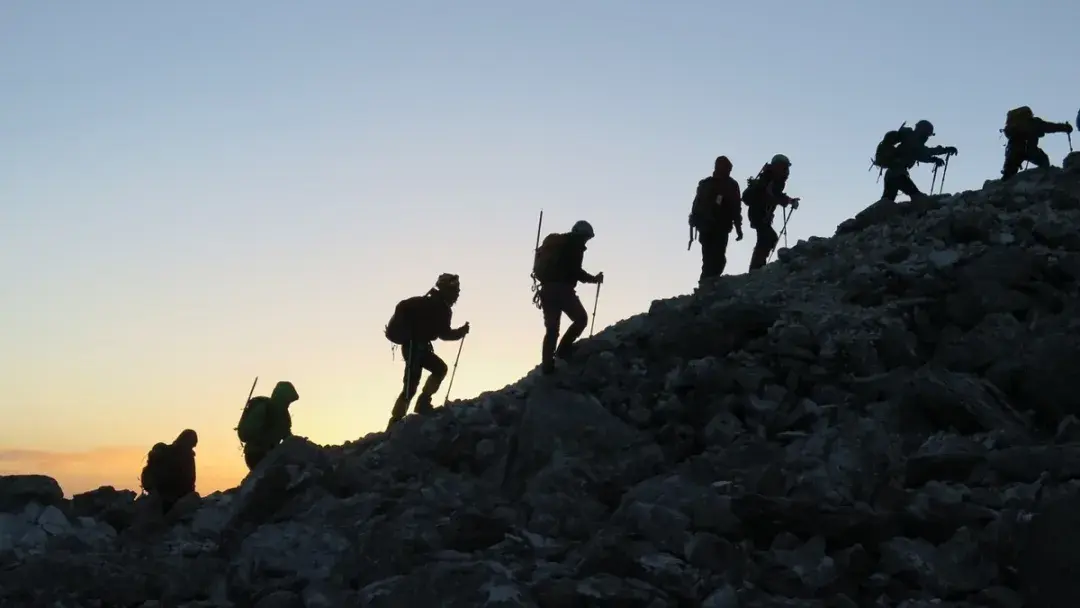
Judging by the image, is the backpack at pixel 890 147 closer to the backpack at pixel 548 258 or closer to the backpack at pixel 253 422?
the backpack at pixel 548 258

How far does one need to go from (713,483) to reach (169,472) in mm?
7834

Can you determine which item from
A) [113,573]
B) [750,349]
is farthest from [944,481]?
[113,573]

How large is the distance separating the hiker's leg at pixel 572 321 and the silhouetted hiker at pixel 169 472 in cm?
585

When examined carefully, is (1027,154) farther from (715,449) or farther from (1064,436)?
(715,449)

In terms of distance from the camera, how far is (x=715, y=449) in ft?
40.9

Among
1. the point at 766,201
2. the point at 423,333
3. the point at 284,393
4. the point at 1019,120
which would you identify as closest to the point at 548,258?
the point at 423,333

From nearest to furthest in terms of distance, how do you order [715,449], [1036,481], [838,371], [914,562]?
1. [914,562]
2. [1036,481]
3. [715,449]
4. [838,371]

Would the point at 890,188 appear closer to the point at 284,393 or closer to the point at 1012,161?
the point at 1012,161

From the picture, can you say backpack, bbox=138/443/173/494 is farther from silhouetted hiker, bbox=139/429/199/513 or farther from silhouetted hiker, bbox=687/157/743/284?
silhouetted hiker, bbox=687/157/743/284

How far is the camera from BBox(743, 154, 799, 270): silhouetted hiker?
18.4 m

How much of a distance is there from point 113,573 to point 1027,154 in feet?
66.7

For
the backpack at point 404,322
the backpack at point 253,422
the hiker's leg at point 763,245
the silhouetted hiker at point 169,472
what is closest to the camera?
the silhouetted hiker at point 169,472

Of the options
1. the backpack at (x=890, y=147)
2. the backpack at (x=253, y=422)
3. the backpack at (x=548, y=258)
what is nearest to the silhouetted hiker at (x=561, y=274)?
the backpack at (x=548, y=258)

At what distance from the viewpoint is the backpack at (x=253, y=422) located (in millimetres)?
14156
